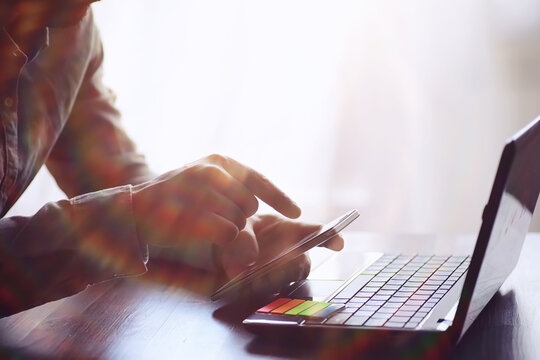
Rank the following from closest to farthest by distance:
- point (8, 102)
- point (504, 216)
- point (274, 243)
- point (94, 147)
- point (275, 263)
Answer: point (504, 216)
point (275, 263)
point (274, 243)
point (8, 102)
point (94, 147)

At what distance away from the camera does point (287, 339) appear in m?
0.67

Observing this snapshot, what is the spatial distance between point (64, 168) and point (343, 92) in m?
1.24

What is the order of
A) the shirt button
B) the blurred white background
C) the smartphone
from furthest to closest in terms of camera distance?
the blurred white background
the shirt button
the smartphone

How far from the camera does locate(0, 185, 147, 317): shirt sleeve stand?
83 centimetres

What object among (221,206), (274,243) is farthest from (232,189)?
(274,243)

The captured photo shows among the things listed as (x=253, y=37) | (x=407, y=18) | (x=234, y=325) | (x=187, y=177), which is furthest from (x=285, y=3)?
(x=234, y=325)

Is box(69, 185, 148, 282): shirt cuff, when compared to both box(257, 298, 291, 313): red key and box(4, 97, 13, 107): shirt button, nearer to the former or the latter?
Answer: box(257, 298, 291, 313): red key

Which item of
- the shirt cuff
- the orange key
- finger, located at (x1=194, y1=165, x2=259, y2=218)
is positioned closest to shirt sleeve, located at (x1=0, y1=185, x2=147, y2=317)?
the shirt cuff

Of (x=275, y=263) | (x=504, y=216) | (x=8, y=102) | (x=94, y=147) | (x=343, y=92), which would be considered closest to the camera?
(x=504, y=216)

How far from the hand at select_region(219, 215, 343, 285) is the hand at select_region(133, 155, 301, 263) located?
36mm

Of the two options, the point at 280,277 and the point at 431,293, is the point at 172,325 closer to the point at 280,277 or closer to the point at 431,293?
the point at 280,277

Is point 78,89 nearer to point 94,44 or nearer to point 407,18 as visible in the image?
point 94,44

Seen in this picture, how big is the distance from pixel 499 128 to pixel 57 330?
1.91m

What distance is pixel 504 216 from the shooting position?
0.61m
